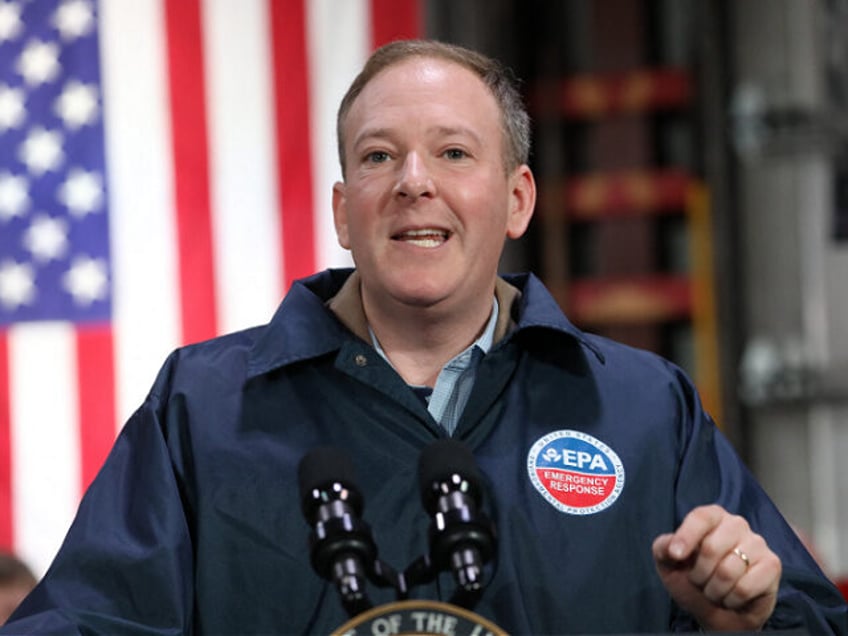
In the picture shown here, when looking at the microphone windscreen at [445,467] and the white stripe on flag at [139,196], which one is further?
the white stripe on flag at [139,196]

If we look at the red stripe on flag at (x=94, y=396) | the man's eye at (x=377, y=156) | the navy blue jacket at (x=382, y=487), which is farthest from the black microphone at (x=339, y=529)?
the red stripe on flag at (x=94, y=396)

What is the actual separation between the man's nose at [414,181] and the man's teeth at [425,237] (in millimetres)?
53

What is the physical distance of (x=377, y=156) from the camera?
2.27 metres

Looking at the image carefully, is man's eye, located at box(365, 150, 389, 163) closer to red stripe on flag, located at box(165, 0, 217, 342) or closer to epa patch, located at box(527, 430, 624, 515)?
epa patch, located at box(527, 430, 624, 515)

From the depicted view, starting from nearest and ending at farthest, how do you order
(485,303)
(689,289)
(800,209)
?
1. (485,303)
2. (800,209)
3. (689,289)

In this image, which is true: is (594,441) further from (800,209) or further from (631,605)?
(800,209)

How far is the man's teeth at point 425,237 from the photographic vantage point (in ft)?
7.32

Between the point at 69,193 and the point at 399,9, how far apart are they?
3.97 ft

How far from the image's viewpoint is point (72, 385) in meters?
4.93

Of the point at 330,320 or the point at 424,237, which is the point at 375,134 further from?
the point at 330,320

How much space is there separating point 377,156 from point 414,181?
101mm

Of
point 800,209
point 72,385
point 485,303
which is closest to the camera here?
point 485,303

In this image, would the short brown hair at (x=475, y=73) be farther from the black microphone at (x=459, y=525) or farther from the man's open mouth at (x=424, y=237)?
the black microphone at (x=459, y=525)

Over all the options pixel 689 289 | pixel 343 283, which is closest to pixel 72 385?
pixel 343 283
